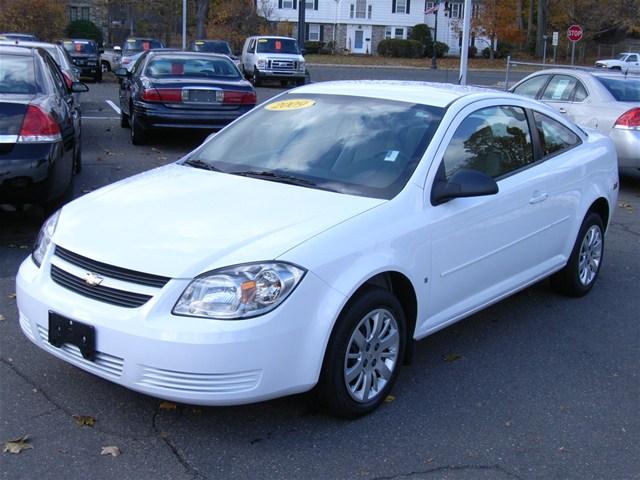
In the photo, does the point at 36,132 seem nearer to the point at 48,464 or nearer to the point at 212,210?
the point at 212,210

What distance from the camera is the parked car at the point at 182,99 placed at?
12.0 metres

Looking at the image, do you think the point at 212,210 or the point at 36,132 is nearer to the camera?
the point at 212,210

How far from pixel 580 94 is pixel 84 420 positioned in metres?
9.47

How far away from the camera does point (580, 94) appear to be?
1146 cm

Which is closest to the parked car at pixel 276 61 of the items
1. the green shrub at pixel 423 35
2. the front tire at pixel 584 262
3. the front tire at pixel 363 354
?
the front tire at pixel 584 262

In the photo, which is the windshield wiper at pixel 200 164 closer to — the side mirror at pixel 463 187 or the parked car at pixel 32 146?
the side mirror at pixel 463 187

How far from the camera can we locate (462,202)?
15.0 feet

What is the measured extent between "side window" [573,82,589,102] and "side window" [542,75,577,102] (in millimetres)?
80

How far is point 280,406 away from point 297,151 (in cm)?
157

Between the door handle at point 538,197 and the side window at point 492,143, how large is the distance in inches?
8.5

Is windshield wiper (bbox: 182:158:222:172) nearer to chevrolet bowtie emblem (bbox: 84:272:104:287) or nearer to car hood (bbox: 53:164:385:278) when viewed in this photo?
car hood (bbox: 53:164:385:278)

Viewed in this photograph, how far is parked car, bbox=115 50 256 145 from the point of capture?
1203 cm

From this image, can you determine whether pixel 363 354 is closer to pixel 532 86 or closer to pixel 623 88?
pixel 623 88

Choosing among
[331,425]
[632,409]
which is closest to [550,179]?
[632,409]
